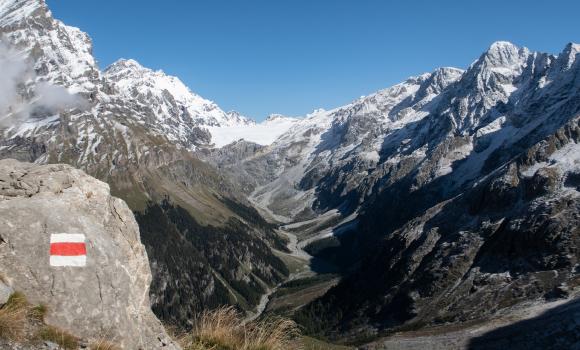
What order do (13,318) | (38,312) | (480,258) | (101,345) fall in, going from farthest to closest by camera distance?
(480,258), (101,345), (38,312), (13,318)

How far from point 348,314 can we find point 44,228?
16210 cm

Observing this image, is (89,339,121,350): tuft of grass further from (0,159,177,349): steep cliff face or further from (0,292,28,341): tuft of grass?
(0,292,28,341): tuft of grass

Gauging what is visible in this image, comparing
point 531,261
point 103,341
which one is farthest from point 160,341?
point 531,261

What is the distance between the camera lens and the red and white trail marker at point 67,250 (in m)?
11.5

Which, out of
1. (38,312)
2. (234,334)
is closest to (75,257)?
(38,312)

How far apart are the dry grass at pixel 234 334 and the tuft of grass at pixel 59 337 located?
443 cm

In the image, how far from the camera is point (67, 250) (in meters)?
11.7

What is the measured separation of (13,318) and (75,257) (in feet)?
7.06

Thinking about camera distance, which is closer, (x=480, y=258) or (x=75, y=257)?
(x=75, y=257)

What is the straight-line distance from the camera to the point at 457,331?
90.6m

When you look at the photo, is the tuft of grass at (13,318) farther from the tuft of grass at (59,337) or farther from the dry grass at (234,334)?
the dry grass at (234,334)

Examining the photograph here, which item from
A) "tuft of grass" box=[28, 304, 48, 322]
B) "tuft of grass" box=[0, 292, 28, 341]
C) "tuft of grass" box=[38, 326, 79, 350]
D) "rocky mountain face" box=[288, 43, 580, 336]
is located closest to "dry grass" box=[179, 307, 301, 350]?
"tuft of grass" box=[38, 326, 79, 350]

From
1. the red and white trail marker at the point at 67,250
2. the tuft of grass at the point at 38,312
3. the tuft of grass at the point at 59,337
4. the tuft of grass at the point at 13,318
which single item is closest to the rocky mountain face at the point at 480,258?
the red and white trail marker at the point at 67,250

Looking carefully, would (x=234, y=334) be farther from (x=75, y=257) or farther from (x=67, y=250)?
(x=67, y=250)
